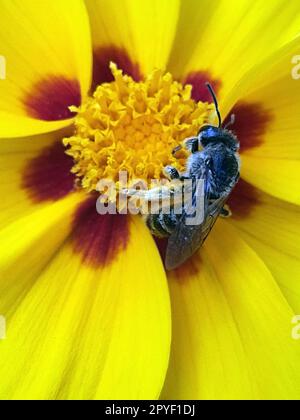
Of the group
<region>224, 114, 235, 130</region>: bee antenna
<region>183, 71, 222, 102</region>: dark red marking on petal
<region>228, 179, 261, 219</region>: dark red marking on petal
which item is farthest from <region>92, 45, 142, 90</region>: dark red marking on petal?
<region>228, 179, 261, 219</region>: dark red marking on petal

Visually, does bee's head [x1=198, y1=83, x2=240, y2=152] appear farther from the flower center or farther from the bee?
the flower center

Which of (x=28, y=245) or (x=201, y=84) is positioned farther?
(x=201, y=84)

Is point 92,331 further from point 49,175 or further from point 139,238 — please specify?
point 49,175

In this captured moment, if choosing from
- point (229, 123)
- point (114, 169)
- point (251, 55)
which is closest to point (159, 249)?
point (114, 169)

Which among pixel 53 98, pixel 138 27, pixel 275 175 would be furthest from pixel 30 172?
pixel 275 175

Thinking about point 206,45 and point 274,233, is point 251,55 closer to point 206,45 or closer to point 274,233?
point 206,45

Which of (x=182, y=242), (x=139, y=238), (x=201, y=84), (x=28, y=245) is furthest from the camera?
(x=201, y=84)

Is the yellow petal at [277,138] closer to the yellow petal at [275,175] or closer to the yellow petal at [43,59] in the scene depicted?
the yellow petal at [275,175]
